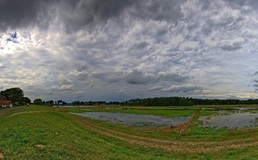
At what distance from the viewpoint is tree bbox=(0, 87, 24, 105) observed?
13088 cm

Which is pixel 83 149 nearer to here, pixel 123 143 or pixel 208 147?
pixel 123 143

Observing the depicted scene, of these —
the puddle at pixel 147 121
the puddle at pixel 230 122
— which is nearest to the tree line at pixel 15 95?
the puddle at pixel 147 121

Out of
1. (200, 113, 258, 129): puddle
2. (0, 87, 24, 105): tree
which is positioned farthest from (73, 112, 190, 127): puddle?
(0, 87, 24, 105): tree

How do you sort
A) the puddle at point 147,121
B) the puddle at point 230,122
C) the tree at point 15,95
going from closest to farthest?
the puddle at point 230,122 < the puddle at point 147,121 < the tree at point 15,95

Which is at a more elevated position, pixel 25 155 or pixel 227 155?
pixel 25 155

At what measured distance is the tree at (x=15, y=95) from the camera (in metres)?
131

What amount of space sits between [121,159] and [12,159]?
7552 mm

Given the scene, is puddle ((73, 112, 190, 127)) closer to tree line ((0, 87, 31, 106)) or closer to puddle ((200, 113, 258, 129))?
puddle ((200, 113, 258, 129))

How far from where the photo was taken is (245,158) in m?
16.5

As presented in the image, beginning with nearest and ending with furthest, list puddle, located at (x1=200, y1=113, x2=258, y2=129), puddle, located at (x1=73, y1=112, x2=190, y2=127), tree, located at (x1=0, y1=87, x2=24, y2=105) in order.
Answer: puddle, located at (x1=200, y1=113, x2=258, y2=129) → puddle, located at (x1=73, y1=112, x2=190, y2=127) → tree, located at (x1=0, y1=87, x2=24, y2=105)

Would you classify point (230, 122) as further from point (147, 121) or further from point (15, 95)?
point (15, 95)

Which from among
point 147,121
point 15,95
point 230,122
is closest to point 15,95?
point 15,95

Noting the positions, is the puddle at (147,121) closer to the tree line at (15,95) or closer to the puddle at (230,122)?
the puddle at (230,122)

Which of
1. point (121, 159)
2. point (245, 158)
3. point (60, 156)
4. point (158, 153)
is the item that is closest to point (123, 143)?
point (158, 153)
